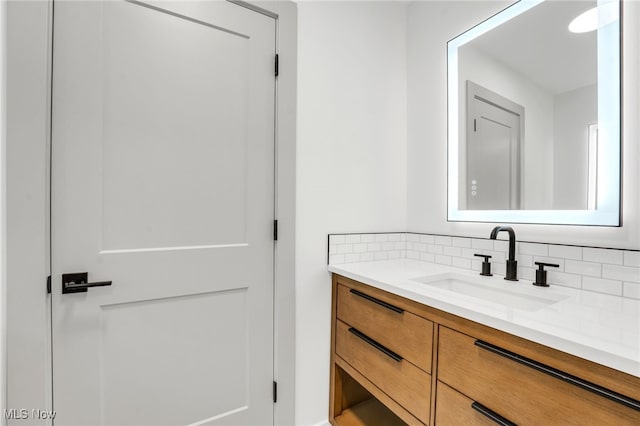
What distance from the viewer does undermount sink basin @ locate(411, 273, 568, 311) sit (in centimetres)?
116

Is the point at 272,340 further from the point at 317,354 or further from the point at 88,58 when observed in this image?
the point at 88,58

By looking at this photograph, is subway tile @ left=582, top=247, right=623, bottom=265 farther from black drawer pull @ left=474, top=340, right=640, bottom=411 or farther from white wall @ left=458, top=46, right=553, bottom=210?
black drawer pull @ left=474, top=340, right=640, bottom=411

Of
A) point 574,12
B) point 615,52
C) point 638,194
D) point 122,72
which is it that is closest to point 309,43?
point 122,72

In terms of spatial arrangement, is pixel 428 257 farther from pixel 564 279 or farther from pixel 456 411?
pixel 456 411

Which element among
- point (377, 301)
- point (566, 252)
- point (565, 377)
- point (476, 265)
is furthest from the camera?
point (476, 265)

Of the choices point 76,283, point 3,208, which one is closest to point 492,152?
point 76,283

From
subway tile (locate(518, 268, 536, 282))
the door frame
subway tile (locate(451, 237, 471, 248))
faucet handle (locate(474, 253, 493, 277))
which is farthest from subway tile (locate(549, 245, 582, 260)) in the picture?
the door frame

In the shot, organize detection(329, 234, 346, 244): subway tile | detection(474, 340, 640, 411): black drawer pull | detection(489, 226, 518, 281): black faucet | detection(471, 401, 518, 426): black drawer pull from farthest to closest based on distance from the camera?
detection(329, 234, 346, 244): subway tile → detection(489, 226, 518, 281): black faucet → detection(471, 401, 518, 426): black drawer pull → detection(474, 340, 640, 411): black drawer pull

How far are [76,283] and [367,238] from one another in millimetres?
1377

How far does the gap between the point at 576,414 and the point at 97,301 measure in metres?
1.56

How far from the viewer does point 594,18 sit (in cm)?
119

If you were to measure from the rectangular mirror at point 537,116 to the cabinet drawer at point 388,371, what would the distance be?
86 cm

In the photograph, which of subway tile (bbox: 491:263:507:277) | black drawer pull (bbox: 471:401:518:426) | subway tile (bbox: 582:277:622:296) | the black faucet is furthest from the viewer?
subway tile (bbox: 491:263:507:277)

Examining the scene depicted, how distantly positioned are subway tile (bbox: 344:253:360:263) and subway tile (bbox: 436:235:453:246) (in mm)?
474
